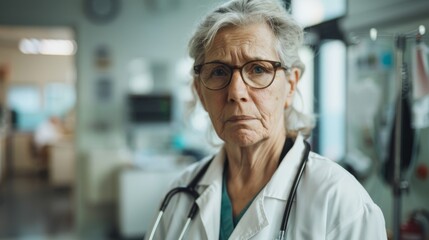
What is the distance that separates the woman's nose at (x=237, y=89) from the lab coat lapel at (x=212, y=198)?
30 cm

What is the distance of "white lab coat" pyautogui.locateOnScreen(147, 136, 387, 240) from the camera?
2.97 ft

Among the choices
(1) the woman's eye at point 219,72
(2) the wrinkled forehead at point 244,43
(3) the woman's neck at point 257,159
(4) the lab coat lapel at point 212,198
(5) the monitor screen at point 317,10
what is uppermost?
(5) the monitor screen at point 317,10

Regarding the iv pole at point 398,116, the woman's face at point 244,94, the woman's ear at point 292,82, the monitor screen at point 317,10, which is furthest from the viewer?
the monitor screen at point 317,10

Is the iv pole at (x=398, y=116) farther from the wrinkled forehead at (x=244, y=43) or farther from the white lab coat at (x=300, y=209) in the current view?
the wrinkled forehead at (x=244, y=43)

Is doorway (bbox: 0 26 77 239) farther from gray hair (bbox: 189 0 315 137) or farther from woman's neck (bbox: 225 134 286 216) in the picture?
gray hair (bbox: 189 0 315 137)

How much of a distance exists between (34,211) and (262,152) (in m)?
4.88

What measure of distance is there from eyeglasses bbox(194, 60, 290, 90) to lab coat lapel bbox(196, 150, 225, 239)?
29 cm

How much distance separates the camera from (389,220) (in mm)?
2074

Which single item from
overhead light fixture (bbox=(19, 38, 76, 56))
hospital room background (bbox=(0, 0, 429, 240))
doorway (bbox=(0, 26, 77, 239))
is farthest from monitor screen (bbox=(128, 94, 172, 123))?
overhead light fixture (bbox=(19, 38, 76, 56))

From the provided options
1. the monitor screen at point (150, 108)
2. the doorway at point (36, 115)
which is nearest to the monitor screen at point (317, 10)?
the monitor screen at point (150, 108)

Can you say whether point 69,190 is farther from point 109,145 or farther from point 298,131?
point 298,131

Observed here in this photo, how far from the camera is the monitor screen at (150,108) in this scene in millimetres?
4289

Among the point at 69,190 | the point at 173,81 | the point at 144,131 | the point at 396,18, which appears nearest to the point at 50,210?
the point at 69,190

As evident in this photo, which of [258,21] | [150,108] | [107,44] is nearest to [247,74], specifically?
[258,21]
